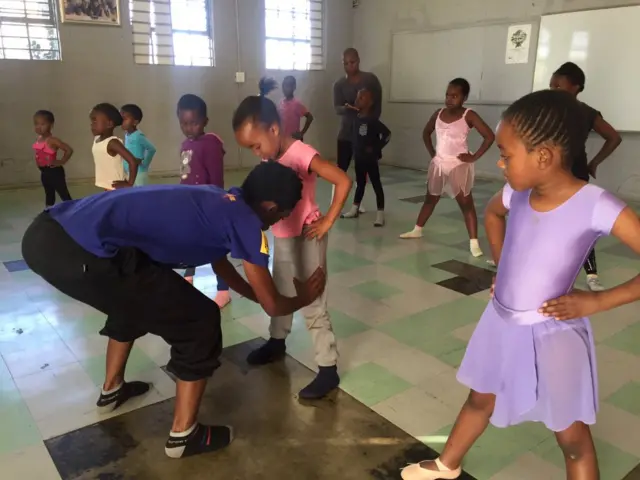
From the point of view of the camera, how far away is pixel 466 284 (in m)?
3.55

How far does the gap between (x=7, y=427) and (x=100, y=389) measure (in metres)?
0.35

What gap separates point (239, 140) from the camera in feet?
6.49

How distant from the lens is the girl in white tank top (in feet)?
11.4

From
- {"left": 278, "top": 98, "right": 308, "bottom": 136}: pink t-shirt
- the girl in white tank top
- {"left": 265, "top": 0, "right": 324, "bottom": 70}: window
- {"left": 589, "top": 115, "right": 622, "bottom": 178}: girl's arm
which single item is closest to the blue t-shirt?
the girl in white tank top

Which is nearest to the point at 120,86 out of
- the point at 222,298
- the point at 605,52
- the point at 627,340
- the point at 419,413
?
the point at 222,298

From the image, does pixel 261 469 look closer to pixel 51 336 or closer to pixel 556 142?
pixel 556 142

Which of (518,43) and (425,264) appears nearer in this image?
(425,264)

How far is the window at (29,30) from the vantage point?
20.5 ft

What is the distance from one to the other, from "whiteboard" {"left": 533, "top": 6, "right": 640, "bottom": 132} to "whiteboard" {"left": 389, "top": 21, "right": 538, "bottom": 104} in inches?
12.0

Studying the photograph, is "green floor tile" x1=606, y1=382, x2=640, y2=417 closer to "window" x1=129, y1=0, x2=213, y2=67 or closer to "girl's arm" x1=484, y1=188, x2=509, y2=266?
"girl's arm" x1=484, y1=188, x2=509, y2=266

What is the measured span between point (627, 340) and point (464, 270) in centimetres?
125

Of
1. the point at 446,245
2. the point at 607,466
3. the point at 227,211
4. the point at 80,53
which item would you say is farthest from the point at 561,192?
the point at 80,53

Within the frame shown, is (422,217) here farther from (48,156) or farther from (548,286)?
(548,286)

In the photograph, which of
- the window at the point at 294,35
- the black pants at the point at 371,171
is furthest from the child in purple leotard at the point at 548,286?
the window at the point at 294,35
